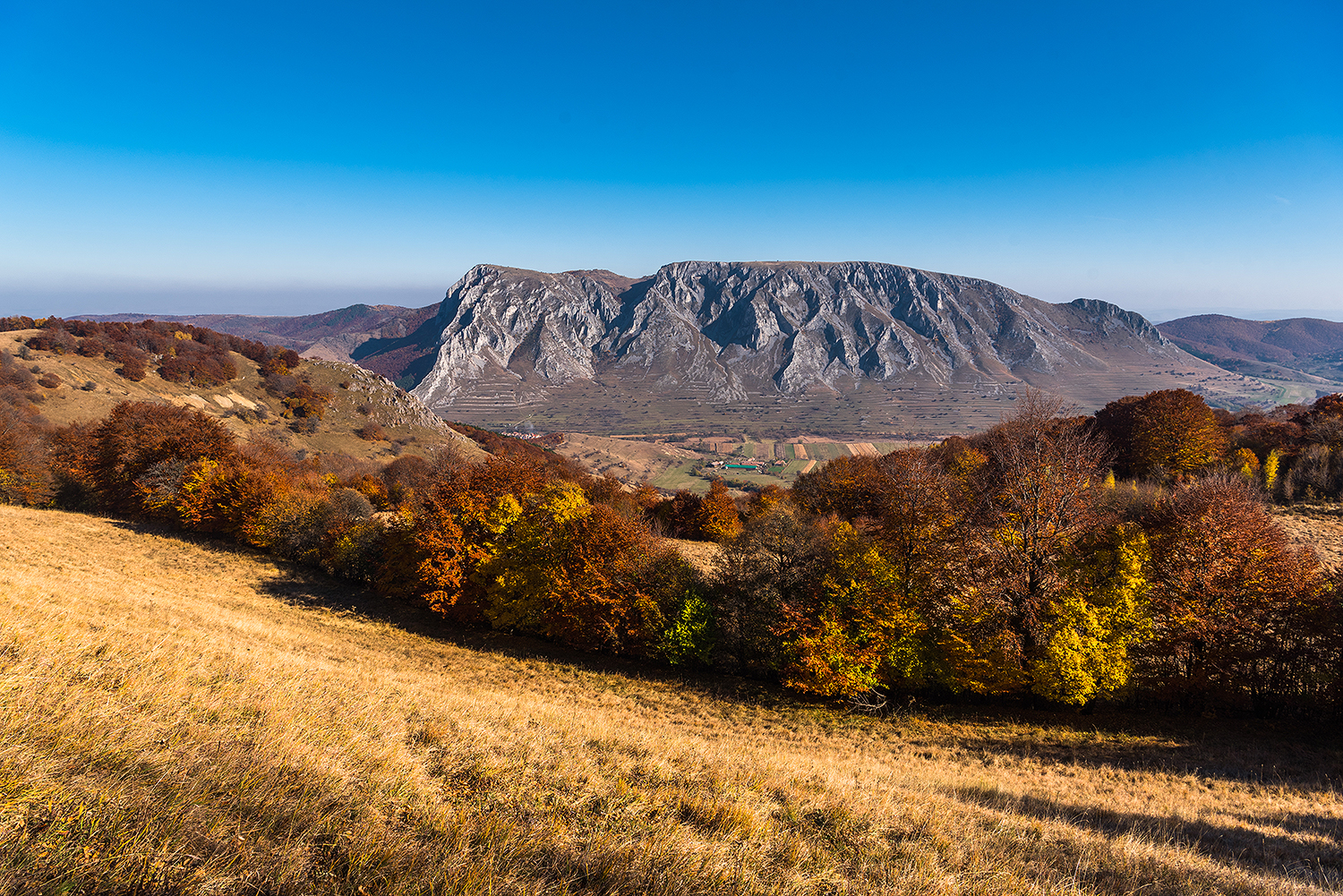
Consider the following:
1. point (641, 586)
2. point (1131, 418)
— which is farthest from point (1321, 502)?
point (641, 586)

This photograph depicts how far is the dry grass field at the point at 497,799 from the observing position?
4.80 metres

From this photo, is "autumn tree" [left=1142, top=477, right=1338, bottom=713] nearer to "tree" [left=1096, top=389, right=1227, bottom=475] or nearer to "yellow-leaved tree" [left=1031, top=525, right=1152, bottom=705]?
"yellow-leaved tree" [left=1031, top=525, right=1152, bottom=705]

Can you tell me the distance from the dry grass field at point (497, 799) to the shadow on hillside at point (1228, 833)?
0.08 meters

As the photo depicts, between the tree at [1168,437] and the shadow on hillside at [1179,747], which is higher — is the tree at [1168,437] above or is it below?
above

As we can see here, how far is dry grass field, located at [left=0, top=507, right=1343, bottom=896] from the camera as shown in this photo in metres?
4.80

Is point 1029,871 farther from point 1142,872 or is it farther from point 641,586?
point 641,586

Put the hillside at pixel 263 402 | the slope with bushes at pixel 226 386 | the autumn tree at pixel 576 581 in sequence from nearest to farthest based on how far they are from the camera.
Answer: the autumn tree at pixel 576 581 < the hillside at pixel 263 402 < the slope with bushes at pixel 226 386

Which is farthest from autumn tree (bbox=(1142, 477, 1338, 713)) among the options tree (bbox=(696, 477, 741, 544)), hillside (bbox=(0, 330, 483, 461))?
hillside (bbox=(0, 330, 483, 461))

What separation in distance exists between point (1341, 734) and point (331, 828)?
33.4 meters

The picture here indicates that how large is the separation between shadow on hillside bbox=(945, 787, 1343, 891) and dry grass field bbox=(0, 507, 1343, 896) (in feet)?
0.26

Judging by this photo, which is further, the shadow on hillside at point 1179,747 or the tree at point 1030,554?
the tree at point 1030,554

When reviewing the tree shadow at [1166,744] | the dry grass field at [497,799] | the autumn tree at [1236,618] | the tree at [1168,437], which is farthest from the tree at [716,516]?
the tree at [1168,437]

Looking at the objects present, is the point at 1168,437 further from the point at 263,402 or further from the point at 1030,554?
the point at 263,402

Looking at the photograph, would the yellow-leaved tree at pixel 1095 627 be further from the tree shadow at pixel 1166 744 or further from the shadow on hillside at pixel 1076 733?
the shadow on hillside at pixel 1076 733
